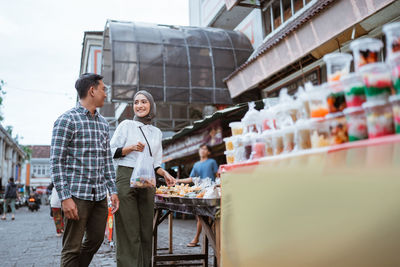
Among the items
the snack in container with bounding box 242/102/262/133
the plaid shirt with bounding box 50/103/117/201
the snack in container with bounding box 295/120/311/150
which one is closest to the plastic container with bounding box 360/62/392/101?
the snack in container with bounding box 295/120/311/150

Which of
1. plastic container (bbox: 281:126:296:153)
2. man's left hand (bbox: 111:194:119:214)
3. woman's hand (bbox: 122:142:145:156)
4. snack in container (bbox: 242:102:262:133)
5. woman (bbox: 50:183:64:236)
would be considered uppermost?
snack in container (bbox: 242:102:262:133)

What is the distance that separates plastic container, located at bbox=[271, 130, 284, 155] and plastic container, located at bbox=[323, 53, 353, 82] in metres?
0.51

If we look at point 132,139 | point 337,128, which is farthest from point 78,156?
point 337,128

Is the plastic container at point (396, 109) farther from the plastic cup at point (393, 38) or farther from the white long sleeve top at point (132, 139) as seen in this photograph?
the white long sleeve top at point (132, 139)

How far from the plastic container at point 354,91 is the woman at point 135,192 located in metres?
2.41

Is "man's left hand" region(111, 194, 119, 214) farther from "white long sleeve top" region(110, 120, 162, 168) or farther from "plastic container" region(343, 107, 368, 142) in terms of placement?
"plastic container" region(343, 107, 368, 142)

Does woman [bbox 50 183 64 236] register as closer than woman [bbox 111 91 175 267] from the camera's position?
No

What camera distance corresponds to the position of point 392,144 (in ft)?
5.04

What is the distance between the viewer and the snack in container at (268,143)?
2.45 metres

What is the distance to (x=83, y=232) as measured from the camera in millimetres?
3125

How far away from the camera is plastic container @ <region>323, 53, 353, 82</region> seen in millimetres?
1937

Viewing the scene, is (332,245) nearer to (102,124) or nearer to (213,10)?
(102,124)

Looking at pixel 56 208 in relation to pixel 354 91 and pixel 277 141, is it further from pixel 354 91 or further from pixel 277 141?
pixel 354 91

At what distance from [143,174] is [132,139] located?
451mm
